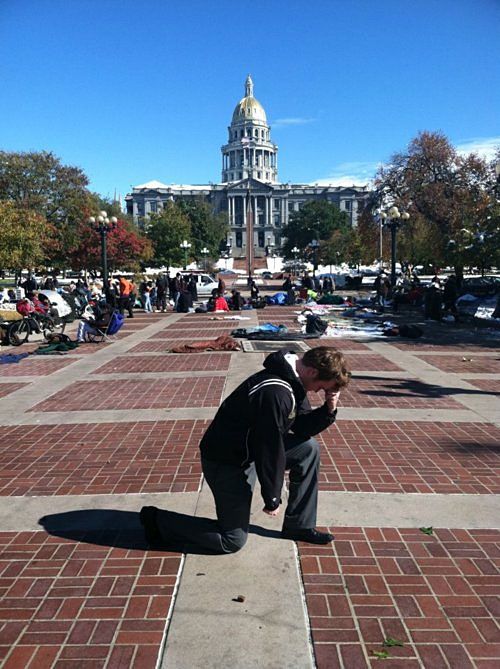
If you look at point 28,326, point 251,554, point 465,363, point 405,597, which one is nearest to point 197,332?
point 28,326

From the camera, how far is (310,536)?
13.4 feet

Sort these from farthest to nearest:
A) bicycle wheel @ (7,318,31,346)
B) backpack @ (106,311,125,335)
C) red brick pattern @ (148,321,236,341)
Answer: red brick pattern @ (148,321,236,341) < backpack @ (106,311,125,335) < bicycle wheel @ (7,318,31,346)

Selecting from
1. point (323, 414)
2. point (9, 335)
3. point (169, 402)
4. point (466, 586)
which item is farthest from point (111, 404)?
point (9, 335)

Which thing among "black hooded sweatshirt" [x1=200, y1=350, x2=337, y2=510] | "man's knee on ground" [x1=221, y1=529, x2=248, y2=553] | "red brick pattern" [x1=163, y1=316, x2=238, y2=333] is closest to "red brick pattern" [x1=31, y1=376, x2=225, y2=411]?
"man's knee on ground" [x1=221, y1=529, x2=248, y2=553]

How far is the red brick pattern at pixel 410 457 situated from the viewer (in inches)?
205

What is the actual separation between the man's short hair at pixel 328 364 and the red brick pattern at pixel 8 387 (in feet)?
23.2

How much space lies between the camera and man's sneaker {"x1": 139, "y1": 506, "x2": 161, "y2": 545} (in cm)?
400

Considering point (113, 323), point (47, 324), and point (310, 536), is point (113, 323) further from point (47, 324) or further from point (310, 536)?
point (310, 536)

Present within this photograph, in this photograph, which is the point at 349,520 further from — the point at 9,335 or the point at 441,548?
the point at 9,335

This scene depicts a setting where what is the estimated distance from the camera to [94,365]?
11844 mm

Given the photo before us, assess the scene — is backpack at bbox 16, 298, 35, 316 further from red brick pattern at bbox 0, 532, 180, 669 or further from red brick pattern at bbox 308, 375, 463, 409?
red brick pattern at bbox 0, 532, 180, 669

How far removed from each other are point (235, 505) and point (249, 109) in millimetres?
160139

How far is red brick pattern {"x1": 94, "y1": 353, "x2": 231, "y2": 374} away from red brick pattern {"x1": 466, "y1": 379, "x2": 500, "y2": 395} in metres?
4.31

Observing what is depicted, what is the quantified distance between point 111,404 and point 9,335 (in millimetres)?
7543
